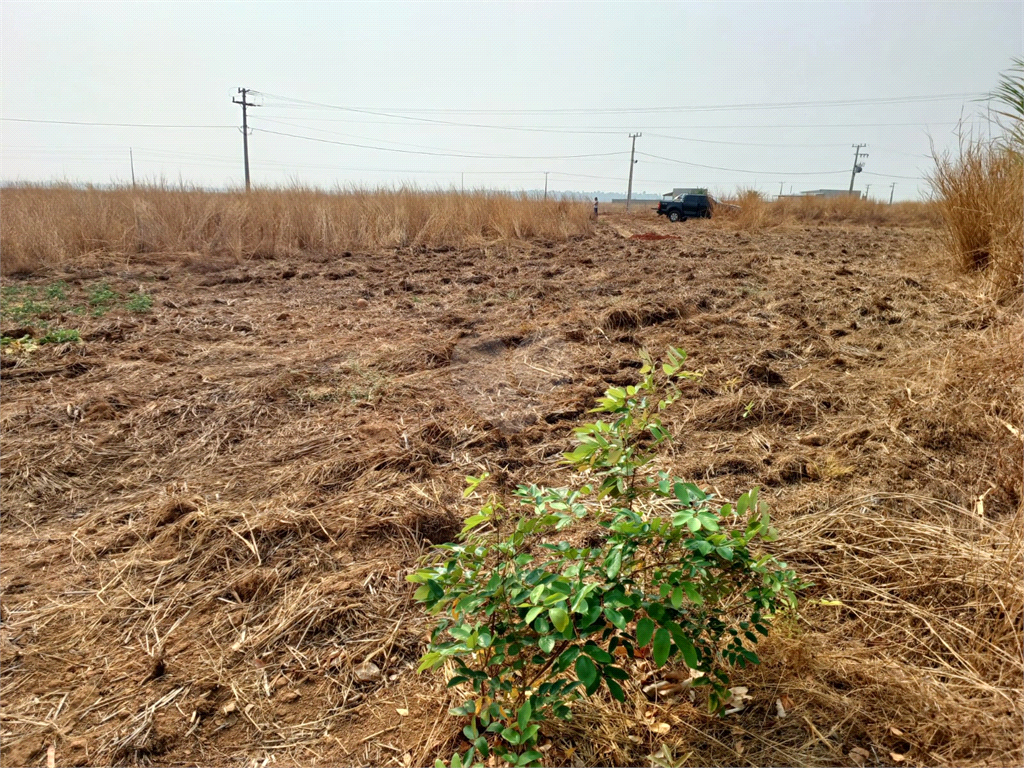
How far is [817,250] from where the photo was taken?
8523 millimetres

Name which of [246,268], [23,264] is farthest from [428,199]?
[23,264]

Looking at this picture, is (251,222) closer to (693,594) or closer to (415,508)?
(415,508)

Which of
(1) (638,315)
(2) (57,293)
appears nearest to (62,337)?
(2) (57,293)

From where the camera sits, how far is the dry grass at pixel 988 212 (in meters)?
3.71

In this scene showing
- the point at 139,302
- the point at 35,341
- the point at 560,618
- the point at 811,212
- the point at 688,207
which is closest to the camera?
the point at 560,618

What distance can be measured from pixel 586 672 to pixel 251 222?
9538 millimetres

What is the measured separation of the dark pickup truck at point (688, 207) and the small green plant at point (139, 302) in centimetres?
1712

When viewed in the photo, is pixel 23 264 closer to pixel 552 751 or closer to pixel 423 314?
pixel 423 314

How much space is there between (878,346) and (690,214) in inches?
669

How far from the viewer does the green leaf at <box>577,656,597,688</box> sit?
38.3 inches

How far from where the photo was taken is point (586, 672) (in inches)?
38.7

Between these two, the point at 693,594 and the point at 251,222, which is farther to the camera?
the point at 251,222

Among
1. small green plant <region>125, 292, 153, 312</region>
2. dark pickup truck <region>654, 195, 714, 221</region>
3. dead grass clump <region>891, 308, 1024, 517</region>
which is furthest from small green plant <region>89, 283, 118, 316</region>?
dark pickup truck <region>654, 195, 714, 221</region>

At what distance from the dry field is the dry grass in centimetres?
28
